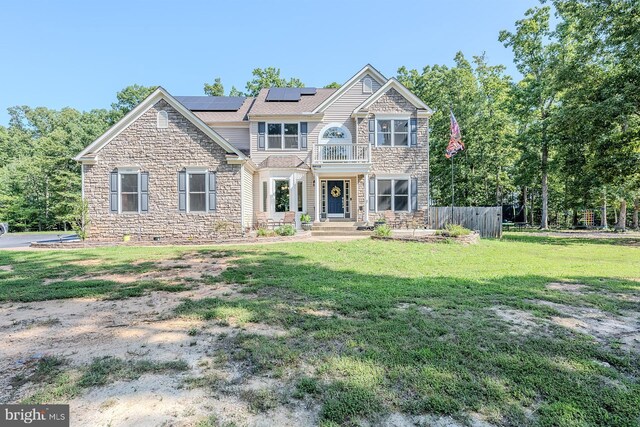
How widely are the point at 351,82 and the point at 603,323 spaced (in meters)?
16.8

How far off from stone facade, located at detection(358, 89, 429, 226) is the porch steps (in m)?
1.47

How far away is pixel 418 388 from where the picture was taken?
2.43m

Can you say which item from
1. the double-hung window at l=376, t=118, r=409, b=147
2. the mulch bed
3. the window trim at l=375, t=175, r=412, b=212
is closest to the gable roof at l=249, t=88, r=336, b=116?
the double-hung window at l=376, t=118, r=409, b=147

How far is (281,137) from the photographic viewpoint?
1783 centimetres

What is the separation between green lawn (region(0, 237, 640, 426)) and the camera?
229cm

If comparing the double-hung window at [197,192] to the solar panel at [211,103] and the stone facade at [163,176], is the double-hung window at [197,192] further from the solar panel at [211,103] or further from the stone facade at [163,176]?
the solar panel at [211,103]

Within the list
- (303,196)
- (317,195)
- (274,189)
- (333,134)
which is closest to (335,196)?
(317,195)

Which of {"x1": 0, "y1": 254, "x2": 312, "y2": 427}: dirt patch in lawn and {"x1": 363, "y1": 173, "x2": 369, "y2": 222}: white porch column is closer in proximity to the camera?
{"x1": 0, "y1": 254, "x2": 312, "y2": 427}: dirt patch in lawn

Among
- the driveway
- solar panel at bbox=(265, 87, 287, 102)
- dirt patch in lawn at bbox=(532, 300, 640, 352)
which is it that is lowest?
dirt patch in lawn at bbox=(532, 300, 640, 352)

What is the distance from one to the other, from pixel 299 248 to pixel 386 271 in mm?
4088

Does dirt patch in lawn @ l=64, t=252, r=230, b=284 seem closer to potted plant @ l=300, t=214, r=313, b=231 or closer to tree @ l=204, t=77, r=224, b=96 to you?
potted plant @ l=300, t=214, r=313, b=231

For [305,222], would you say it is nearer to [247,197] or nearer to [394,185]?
[247,197]

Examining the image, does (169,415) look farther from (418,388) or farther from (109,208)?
(109,208)

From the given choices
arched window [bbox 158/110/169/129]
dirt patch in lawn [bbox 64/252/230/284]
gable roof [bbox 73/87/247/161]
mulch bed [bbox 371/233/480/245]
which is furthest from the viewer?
arched window [bbox 158/110/169/129]
